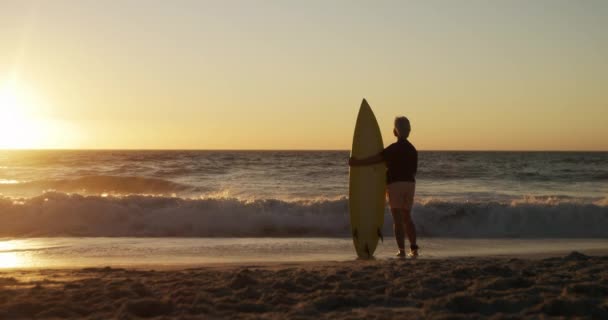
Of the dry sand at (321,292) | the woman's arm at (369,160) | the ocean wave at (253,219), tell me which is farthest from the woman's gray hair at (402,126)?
the ocean wave at (253,219)

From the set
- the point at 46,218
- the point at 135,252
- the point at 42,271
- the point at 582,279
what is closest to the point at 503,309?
the point at 582,279

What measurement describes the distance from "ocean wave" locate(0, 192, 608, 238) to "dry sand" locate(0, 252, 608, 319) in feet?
16.4

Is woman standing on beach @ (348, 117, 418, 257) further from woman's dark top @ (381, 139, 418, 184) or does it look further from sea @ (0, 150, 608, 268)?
sea @ (0, 150, 608, 268)

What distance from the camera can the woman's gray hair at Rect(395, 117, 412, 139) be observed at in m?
6.66

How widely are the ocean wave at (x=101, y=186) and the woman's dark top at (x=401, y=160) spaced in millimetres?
14357

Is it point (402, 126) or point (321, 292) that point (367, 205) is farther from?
point (321, 292)

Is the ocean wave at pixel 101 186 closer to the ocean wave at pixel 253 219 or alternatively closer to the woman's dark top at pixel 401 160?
the ocean wave at pixel 253 219

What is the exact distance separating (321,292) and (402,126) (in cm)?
257

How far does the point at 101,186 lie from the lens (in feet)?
69.6

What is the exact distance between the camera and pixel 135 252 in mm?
8047

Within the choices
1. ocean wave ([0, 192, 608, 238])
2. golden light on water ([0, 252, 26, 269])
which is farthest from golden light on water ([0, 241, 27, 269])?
ocean wave ([0, 192, 608, 238])

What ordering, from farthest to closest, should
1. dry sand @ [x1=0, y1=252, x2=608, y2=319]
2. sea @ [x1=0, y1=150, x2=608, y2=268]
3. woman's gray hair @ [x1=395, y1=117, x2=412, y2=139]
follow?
1. sea @ [x1=0, y1=150, x2=608, y2=268]
2. woman's gray hair @ [x1=395, y1=117, x2=412, y2=139]
3. dry sand @ [x1=0, y1=252, x2=608, y2=319]

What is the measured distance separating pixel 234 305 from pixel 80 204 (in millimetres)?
8580

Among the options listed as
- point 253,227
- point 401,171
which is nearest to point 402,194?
point 401,171
